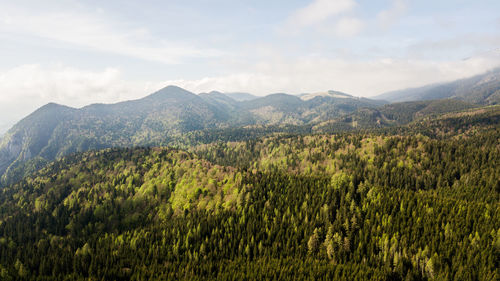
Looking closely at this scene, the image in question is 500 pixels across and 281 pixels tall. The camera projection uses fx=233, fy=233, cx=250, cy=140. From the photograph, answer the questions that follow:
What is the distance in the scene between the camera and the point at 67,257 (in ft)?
462

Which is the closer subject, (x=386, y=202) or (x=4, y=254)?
(x=386, y=202)

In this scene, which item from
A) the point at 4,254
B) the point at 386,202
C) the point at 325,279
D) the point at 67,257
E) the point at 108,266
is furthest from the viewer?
the point at 4,254

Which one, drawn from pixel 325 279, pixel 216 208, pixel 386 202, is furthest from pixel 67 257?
pixel 386 202

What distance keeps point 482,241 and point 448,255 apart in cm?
2420

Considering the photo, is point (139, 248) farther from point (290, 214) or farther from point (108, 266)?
point (290, 214)

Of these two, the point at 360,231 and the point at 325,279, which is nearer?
the point at 325,279

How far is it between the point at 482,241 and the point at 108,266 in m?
202

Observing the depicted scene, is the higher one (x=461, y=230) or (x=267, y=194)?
(x=267, y=194)

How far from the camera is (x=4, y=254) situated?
553ft

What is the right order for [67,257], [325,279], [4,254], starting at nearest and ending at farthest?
[325,279] → [67,257] → [4,254]

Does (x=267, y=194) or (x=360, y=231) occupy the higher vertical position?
(x=267, y=194)

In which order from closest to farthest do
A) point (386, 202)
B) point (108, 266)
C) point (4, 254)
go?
point (108, 266) < point (386, 202) < point (4, 254)

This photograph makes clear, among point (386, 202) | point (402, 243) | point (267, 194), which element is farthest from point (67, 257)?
point (386, 202)

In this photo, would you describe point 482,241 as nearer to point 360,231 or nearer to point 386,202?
point 386,202
